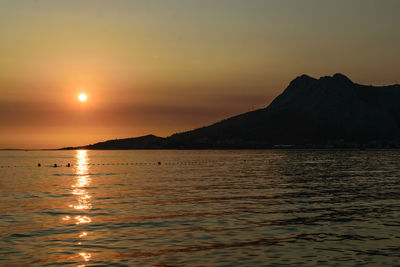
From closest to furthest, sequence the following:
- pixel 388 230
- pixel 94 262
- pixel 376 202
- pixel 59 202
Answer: pixel 94 262
pixel 388 230
pixel 376 202
pixel 59 202

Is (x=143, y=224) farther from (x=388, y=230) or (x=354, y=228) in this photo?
(x=388, y=230)

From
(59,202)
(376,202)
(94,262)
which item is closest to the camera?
(94,262)

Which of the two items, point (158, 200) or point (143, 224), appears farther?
point (158, 200)

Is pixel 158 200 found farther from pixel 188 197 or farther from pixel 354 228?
pixel 354 228

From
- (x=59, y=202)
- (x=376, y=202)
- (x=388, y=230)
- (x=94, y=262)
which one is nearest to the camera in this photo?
(x=94, y=262)

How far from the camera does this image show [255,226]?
3297cm

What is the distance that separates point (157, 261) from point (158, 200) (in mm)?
25937

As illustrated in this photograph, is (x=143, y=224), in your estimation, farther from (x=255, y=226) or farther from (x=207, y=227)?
(x=255, y=226)

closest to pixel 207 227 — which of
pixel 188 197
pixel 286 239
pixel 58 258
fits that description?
pixel 286 239

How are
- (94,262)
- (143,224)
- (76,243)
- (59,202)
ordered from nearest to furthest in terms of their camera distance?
1. (94,262)
2. (76,243)
3. (143,224)
4. (59,202)

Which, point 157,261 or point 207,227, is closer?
point 157,261

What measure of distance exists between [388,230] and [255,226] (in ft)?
31.6

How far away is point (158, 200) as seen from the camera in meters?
49.3

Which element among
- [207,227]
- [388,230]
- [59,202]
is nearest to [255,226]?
[207,227]
